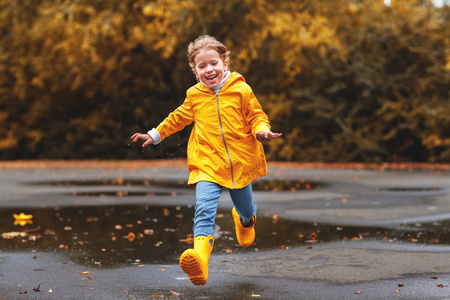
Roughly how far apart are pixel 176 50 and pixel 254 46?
367 centimetres

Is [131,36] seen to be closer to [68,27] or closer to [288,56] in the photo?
[68,27]

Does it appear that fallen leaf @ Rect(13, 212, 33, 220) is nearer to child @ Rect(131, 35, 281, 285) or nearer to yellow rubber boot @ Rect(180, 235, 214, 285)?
child @ Rect(131, 35, 281, 285)

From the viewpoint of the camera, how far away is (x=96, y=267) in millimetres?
5633

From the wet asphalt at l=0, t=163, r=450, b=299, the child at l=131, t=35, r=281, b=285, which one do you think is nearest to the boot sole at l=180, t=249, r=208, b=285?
the wet asphalt at l=0, t=163, r=450, b=299

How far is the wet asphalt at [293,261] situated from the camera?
15.5ft

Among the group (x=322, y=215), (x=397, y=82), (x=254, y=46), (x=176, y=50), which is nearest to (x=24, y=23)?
(x=176, y=50)

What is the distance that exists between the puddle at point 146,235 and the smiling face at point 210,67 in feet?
5.86

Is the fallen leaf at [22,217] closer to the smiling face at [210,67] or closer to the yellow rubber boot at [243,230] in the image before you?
the yellow rubber boot at [243,230]

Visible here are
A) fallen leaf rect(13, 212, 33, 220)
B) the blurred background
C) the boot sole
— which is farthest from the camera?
the blurred background

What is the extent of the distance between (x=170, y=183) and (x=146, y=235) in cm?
723

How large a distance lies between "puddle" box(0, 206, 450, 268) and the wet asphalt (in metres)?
0.04

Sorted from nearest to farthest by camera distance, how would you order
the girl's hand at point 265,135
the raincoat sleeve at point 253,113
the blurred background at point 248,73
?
the girl's hand at point 265,135
the raincoat sleeve at point 253,113
the blurred background at point 248,73

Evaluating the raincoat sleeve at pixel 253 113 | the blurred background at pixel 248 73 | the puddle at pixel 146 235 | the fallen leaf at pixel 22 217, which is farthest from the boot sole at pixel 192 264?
the blurred background at pixel 248 73

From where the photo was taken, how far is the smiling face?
4812mm
